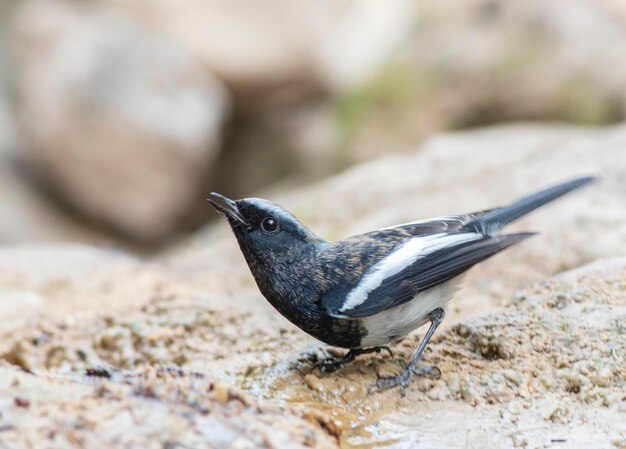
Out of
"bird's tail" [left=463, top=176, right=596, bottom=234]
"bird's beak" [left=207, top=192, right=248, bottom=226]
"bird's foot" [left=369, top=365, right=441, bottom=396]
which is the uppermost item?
"bird's tail" [left=463, top=176, right=596, bottom=234]

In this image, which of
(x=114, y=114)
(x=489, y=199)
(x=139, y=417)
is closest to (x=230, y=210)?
(x=139, y=417)

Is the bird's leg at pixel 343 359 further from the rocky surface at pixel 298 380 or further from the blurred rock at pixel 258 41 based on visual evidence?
the blurred rock at pixel 258 41

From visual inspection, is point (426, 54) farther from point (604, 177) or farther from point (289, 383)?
point (289, 383)

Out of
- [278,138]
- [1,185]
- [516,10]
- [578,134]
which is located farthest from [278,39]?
[578,134]

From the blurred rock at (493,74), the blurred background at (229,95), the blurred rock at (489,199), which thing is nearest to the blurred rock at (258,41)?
the blurred background at (229,95)

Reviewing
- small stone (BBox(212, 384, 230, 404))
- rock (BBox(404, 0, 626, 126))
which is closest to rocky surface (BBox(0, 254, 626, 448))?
small stone (BBox(212, 384, 230, 404))

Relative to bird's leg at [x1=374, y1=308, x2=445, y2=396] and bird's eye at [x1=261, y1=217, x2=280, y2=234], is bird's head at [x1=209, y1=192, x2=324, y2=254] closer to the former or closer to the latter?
bird's eye at [x1=261, y1=217, x2=280, y2=234]

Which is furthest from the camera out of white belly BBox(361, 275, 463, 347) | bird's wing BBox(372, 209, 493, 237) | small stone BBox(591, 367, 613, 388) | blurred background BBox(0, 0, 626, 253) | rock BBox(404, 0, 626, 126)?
blurred background BBox(0, 0, 626, 253)
